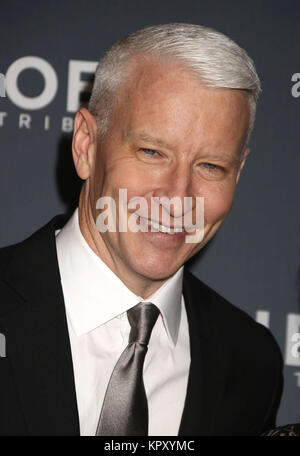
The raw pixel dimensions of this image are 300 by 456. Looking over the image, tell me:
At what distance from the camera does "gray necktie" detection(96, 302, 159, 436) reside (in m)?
1.68

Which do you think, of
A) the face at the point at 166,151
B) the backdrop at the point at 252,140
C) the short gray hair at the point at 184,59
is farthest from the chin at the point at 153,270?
the backdrop at the point at 252,140

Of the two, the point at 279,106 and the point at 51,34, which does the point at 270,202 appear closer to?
the point at 279,106

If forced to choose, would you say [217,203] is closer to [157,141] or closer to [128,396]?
[157,141]

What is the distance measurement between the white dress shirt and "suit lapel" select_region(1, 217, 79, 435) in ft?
0.24

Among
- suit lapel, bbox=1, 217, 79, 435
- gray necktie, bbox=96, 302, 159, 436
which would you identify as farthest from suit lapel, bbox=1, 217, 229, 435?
gray necktie, bbox=96, 302, 159, 436

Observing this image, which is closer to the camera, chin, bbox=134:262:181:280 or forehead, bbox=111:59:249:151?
forehead, bbox=111:59:249:151

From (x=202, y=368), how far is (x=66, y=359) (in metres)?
0.46

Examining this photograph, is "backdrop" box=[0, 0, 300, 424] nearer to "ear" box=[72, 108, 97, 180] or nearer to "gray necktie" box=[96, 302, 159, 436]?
"ear" box=[72, 108, 97, 180]

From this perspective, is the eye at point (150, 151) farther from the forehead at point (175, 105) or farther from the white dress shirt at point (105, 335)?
the white dress shirt at point (105, 335)

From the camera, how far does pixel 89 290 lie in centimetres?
180

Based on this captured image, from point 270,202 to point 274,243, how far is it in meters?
0.14

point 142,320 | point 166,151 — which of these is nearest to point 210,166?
point 166,151

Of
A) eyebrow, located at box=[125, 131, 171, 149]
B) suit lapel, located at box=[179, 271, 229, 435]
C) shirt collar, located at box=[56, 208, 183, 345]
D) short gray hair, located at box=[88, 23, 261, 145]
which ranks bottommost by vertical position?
suit lapel, located at box=[179, 271, 229, 435]

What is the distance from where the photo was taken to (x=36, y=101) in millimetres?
2209
